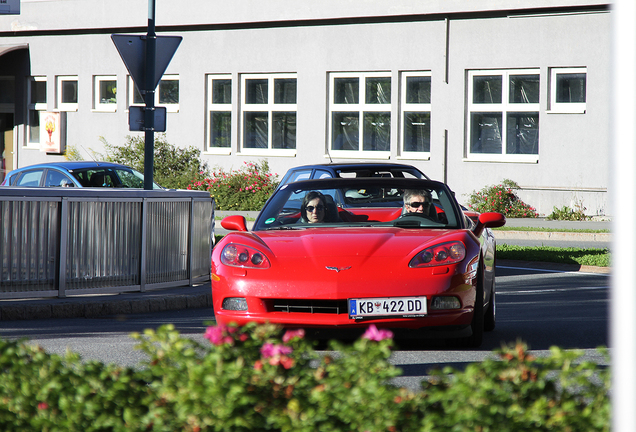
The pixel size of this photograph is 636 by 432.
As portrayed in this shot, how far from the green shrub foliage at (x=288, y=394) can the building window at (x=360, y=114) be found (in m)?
21.9

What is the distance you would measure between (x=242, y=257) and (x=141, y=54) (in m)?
5.61

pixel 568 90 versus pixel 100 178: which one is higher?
pixel 568 90

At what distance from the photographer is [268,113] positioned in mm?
26797

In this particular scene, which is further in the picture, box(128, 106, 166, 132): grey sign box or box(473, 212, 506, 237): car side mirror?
box(128, 106, 166, 132): grey sign box

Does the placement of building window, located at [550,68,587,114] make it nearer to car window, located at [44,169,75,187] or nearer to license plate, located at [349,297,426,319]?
car window, located at [44,169,75,187]

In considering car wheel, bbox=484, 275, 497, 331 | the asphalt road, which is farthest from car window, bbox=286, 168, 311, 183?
car wheel, bbox=484, 275, 497, 331

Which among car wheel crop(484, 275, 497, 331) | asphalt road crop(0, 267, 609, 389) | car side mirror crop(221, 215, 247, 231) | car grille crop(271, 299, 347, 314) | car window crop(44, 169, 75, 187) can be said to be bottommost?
asphalt road crop(0, 267, 609, 389)

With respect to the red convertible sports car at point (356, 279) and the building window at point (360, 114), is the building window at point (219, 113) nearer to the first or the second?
the building window at point (360, 114)

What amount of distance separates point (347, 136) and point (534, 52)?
5.90m

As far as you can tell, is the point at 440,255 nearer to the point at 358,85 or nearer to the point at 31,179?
the point at 31,179

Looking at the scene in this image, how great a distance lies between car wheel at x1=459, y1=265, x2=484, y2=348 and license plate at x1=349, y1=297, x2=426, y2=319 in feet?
2.03

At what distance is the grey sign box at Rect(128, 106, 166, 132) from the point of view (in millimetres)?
11395

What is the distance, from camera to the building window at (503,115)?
22812mm

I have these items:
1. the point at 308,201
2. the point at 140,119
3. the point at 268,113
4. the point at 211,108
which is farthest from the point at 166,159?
the point at 308,201
